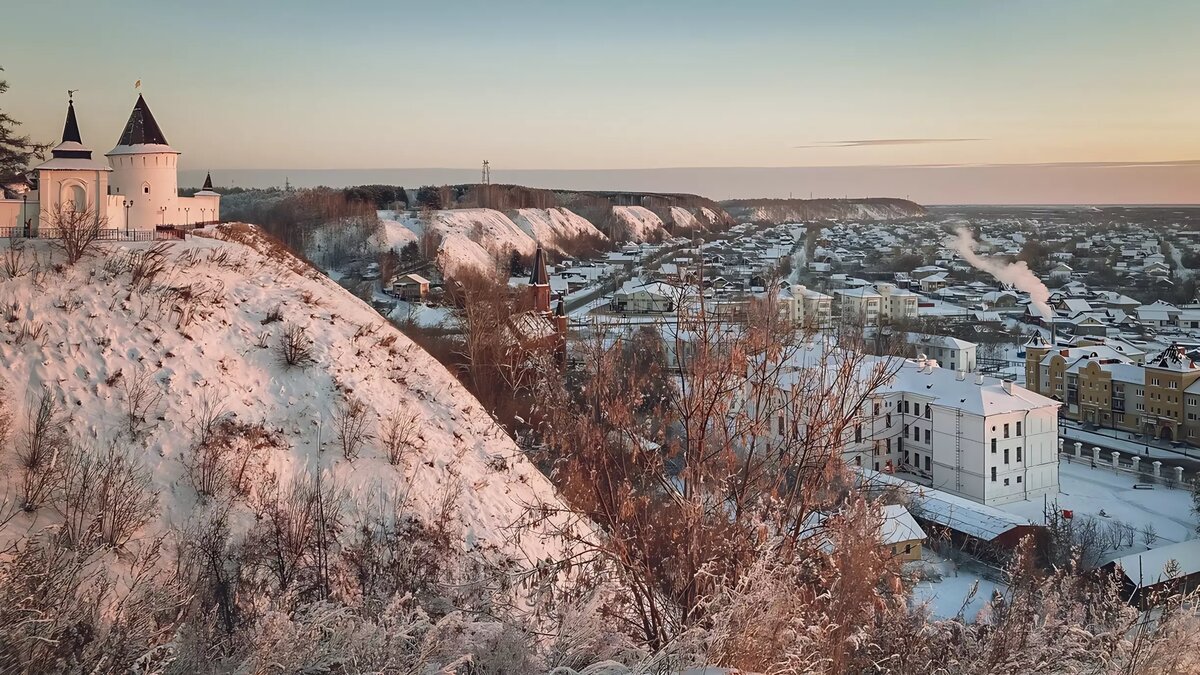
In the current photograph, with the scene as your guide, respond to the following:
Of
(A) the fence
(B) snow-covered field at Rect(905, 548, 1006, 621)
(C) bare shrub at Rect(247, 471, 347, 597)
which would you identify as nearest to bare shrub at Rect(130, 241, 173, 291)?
(A) the fence

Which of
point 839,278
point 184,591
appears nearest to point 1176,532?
point 184,591

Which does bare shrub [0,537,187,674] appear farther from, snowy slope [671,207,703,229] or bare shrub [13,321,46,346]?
snowy slope [671,207,703,229]

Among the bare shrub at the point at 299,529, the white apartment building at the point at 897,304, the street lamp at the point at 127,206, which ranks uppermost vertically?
the street lamp at the point at 127,206

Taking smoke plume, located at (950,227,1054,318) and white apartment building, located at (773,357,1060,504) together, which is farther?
→ smoke plume, located at (950,227,1054,318)

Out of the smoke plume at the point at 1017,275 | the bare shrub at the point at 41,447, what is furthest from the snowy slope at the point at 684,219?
the bare shrub at the point at 41,447

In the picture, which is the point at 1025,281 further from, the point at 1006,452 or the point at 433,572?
the point at 433,572

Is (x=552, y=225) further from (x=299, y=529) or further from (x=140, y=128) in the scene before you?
(x=299, y=529)

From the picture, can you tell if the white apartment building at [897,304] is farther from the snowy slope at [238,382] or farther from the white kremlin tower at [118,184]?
the snowy slope at [238,382]

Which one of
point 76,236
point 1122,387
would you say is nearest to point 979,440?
point 1122,387
